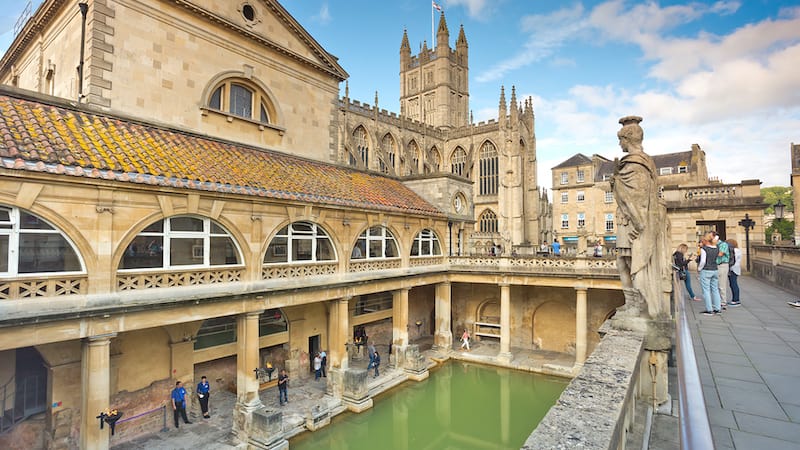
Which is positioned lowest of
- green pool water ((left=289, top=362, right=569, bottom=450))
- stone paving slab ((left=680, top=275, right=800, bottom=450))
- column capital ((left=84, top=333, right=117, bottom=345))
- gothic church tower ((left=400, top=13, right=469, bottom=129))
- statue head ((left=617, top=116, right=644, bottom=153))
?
green pool water ((left=289, top=362, right=569, bottom=450))

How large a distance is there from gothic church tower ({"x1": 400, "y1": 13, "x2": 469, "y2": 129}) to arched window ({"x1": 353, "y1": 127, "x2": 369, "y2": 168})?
21643 mm

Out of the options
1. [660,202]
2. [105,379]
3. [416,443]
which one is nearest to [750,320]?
[660,202]

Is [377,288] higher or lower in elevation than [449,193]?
lower

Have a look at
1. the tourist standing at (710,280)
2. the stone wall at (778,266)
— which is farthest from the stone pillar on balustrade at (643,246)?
the stone wall at (778,266)

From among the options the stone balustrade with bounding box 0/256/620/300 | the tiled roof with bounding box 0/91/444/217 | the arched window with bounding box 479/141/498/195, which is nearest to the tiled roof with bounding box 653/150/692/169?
the arched window with bounding box 479/141/498/195

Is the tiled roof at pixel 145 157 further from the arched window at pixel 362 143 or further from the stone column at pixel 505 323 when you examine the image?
the arched window at pixel 362 143

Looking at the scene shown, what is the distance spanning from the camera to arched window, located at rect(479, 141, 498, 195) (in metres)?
46.8

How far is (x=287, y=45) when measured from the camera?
18.0 meters

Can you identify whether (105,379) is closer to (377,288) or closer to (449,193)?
(377,288)

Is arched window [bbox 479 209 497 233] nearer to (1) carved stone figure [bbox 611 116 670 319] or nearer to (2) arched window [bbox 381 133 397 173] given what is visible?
(2) arched window [bbox 381 133 397 173]

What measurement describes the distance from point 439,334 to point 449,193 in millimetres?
8218

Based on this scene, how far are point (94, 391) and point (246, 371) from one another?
410 centimetres

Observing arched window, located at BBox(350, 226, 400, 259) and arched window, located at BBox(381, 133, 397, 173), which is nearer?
arched window, located at BBox(350, 226, 400, 259)

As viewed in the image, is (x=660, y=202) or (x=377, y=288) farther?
(x=377, y=288)
